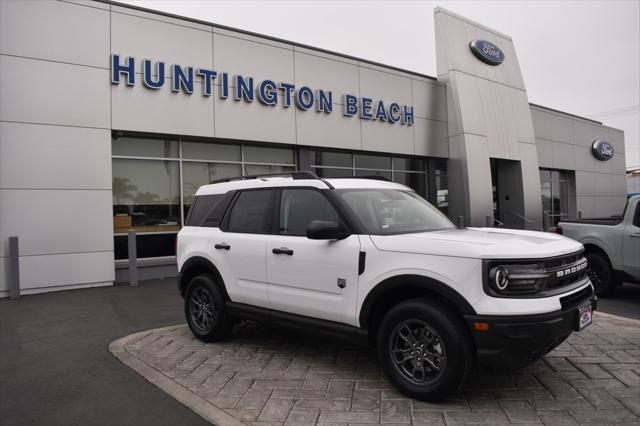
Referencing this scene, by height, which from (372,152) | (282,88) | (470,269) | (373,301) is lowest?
(373,301)

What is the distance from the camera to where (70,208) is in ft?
31.3

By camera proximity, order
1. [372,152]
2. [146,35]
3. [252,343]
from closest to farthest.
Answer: [252,343]
[146,35]
[372,152]

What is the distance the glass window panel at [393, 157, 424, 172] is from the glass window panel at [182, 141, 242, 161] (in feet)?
21.0

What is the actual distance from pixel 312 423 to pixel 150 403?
54.6 inches

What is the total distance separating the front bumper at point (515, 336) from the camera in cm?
316

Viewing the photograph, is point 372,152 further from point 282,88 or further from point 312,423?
point 312,423

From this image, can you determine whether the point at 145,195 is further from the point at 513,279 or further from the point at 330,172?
the point at 513,279

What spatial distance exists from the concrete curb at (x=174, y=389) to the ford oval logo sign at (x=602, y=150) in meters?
28.1

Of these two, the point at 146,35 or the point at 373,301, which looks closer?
the point at 373,301

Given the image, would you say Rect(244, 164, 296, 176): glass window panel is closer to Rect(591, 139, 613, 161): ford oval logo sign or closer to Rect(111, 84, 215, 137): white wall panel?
Rect(111, 84, 215, 137): white wall panel

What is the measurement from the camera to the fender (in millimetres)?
3316

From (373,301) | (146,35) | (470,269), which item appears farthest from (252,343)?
(146,35)

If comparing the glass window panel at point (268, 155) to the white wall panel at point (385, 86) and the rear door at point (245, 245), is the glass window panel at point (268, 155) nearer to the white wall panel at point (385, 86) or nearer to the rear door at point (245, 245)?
the white wall panel at point (385, 86)

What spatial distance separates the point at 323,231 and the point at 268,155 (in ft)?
31.1
